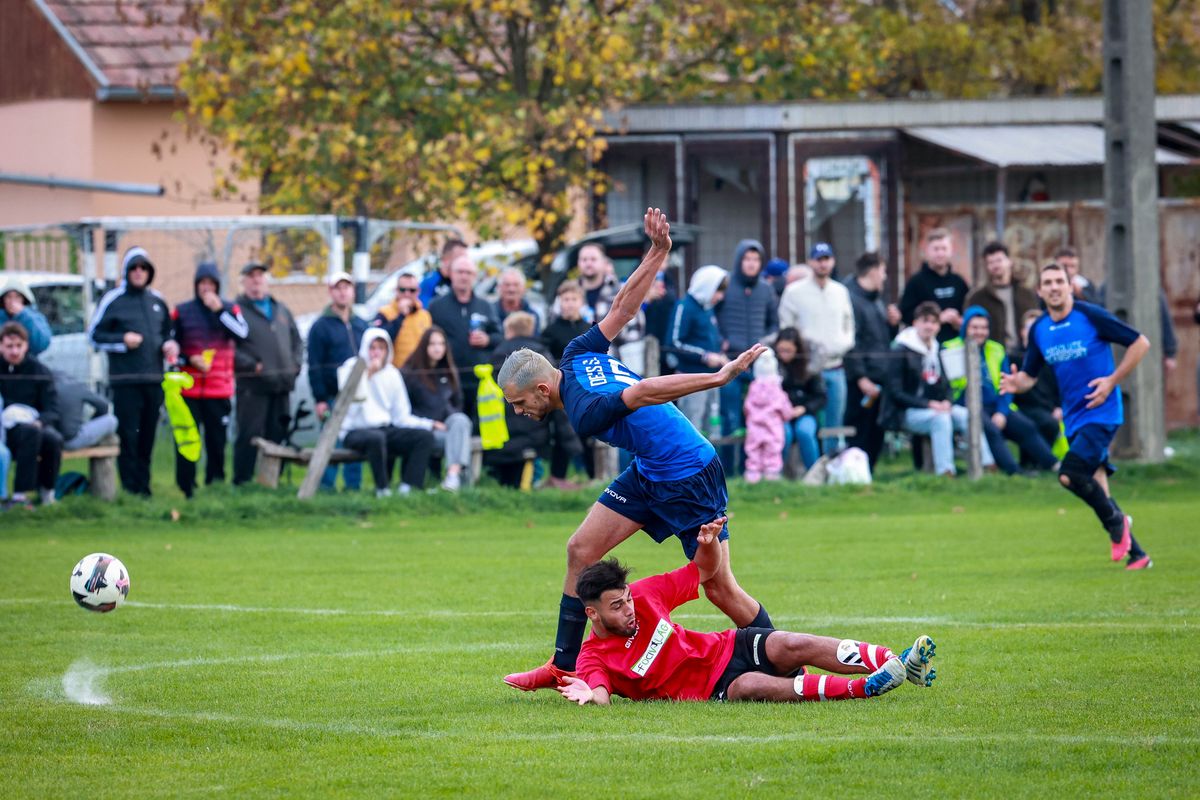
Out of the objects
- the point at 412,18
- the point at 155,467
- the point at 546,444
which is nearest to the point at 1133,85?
the point at 546,444

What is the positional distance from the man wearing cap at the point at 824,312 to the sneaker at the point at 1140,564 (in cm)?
639

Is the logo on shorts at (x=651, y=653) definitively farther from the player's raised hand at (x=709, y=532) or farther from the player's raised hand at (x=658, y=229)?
the player's raised hand at (x=658, y=229)

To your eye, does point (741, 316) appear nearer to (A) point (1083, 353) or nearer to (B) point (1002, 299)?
(B) point (1002, 299)

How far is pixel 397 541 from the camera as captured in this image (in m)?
15.1

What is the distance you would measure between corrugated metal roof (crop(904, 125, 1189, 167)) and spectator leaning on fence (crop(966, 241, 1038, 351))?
4.51m

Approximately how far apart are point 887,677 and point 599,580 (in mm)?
1329

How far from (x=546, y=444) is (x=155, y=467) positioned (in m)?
7.26

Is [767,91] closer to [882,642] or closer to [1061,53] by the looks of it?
[1061,53]

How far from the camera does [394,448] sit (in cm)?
1725

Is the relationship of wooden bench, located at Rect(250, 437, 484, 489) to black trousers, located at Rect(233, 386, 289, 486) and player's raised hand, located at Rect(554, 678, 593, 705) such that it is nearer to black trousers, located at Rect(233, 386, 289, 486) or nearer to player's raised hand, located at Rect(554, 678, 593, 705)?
black trousers, located at Rect(233, 386, 289, 486)

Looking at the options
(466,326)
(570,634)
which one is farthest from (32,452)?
(570,634)

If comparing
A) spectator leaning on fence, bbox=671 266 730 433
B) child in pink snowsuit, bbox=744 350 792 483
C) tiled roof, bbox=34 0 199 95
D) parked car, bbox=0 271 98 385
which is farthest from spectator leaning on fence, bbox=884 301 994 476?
tiled roof, bbox=34 0 199 95

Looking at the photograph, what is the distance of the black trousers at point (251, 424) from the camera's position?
57.1 feet

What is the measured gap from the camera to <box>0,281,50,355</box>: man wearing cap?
55.1 feet
